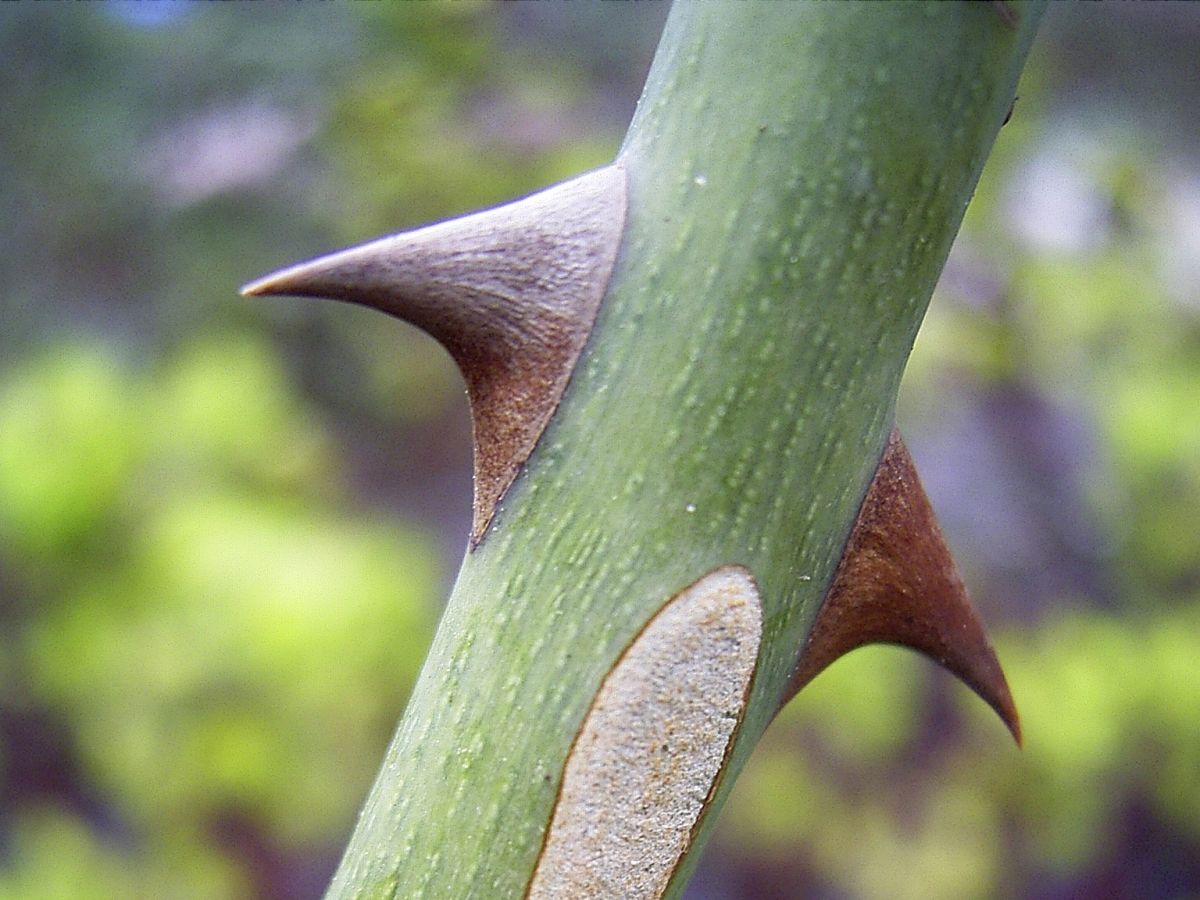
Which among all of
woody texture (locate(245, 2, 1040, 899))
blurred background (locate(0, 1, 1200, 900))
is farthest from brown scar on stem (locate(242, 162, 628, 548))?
blurred background (locate(0, 1, 1200, 900))

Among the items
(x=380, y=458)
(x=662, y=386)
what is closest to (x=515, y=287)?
(x=662, y=386)

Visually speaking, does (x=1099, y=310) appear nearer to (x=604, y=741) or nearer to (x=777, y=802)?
(x=777, y=802)

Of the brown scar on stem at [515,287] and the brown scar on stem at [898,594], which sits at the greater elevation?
the brown scar on stem at [515,287]

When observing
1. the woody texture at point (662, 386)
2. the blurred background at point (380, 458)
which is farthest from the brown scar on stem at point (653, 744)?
the blurred background at point (380, 458)

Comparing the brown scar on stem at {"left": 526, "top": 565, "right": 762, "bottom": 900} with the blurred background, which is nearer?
the brown scar on stem at {"left": 526, "top": 565, "right": 762, "bottom": 900}

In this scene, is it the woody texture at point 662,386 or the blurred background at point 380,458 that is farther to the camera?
the blurred background at point 380,458

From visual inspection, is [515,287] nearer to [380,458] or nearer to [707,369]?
[707,369]

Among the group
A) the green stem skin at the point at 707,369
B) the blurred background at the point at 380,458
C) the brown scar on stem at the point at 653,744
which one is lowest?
the blurred background at the point at 380,458

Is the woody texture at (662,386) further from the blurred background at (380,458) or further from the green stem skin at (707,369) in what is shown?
the blurred background at (380,458)

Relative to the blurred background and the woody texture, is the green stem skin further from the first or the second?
the blurred background
